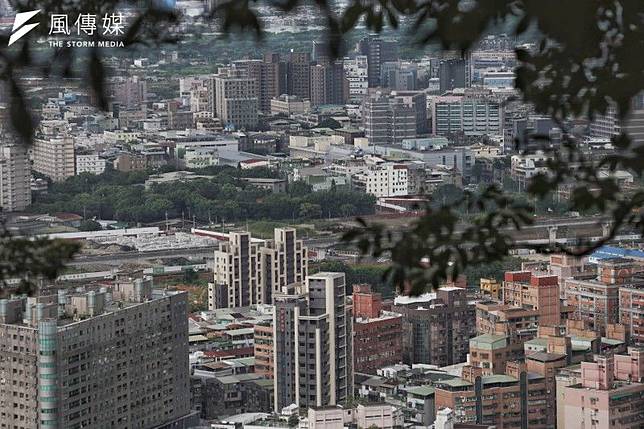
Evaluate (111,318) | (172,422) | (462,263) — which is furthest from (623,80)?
(172,422)

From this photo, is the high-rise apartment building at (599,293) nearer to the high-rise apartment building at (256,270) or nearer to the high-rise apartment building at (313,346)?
the high-rise apartment building at (313,346)

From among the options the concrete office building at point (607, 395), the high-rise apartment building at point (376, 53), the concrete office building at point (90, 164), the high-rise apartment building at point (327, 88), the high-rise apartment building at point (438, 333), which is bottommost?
the high-rise apartment building at point (438, 333)

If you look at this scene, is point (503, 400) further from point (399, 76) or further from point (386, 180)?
point (399, 76)

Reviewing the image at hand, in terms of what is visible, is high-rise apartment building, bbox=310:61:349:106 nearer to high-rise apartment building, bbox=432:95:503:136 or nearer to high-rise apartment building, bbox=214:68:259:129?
high-rise apartment building, bbox=214:68:259:129

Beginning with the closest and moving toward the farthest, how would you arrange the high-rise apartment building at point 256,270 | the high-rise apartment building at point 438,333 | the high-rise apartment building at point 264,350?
the high-rise apartment building at point 264,350, the high-rise apartment building at point 438,333, the high-rise apartment building at point 256,270

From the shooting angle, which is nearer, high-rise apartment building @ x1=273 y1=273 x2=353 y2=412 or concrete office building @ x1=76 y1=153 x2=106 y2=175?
high-rise apartment building @ x1=273 y1=273 x2=353 y2=412

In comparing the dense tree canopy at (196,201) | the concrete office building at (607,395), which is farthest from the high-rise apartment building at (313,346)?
the dense tree canopy at (196,201)

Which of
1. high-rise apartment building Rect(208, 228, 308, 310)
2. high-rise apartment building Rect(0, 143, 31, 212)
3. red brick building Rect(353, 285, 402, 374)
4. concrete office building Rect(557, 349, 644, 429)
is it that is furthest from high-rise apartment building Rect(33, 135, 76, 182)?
concrete office building Rect(557, 349, 644, 429)
